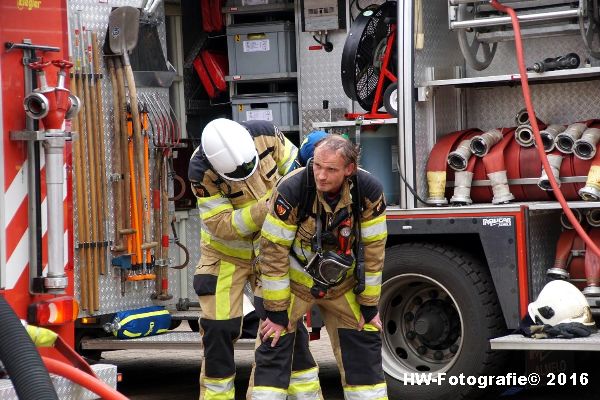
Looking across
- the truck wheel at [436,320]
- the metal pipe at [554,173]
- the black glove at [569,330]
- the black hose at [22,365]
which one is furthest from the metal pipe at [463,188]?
the black hose at [22,365]

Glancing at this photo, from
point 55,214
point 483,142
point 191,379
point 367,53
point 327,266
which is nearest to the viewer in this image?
point 55,214

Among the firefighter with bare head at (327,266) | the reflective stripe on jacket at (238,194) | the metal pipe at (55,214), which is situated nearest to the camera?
the metal pipe at (55,214)

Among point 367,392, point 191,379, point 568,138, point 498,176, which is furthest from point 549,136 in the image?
point 191,379

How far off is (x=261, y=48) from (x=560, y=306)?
10.3 feet

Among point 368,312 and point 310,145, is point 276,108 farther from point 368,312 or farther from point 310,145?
point 368,312

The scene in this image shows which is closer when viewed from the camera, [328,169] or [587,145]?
[328,169]

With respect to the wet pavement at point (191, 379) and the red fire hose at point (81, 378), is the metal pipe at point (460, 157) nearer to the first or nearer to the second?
the wet pavement at point (191, 379)

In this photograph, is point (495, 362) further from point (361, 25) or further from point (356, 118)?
point (361, 25)

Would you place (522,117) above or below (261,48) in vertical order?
below

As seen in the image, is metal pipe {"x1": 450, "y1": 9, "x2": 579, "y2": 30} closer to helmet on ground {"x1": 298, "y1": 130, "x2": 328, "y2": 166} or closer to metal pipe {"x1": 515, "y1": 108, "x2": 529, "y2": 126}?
metal pipe {"x1": 515, "y1": 108, "x2": 529, "y2": 126}

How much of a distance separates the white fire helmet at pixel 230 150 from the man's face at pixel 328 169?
905 mm

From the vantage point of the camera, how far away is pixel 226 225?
6945 millimetres

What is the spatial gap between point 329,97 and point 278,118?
1.49 ft

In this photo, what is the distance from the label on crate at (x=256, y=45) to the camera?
9.39m
